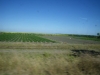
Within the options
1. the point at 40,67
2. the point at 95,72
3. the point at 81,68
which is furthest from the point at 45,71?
the point at 95,72

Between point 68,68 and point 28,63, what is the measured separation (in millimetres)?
2691

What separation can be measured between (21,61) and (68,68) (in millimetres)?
3297

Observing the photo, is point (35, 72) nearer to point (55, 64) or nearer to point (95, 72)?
point (55, 64)

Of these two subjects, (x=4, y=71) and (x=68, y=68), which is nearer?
(x=4, y=71)

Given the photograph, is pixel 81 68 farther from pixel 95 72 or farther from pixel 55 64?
pixel 55 64

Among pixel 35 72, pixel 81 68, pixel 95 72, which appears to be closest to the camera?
pixel 35 72

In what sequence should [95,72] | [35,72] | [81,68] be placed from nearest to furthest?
[35,72] → [95,72] → [81,68]

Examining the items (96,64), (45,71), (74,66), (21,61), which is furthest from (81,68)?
(21,61)

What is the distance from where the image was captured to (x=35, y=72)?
333 inches

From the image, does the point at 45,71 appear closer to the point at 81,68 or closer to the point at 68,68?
the point at 68,68

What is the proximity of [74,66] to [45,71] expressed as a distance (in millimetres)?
2160

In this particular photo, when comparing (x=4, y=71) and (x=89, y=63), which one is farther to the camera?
(x=89, y=63)

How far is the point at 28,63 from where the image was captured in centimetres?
937

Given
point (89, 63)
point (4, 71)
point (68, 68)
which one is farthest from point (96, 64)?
point (4, 71)
